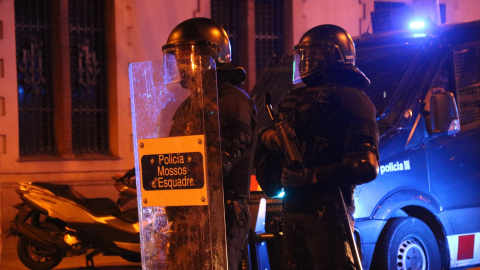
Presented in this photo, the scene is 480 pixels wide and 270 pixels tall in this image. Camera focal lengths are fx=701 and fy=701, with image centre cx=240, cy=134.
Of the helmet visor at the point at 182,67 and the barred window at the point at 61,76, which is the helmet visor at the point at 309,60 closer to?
the helmet visor at the point at 182,67

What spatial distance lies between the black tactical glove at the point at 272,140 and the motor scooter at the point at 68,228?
12.0 ft

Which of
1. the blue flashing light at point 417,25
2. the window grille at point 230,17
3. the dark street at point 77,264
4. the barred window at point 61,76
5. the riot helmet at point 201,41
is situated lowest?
the dark street at point 77,264

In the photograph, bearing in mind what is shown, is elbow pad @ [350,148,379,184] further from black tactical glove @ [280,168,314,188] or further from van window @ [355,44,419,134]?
van window @ [355,44,419,134]

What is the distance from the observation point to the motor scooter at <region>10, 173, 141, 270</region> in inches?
289

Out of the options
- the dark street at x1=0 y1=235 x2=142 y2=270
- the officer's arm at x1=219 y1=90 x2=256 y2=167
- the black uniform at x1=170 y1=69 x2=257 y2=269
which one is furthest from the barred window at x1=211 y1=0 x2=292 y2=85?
the officer's arm at x1=219 y1=90 x2=256 y2=167

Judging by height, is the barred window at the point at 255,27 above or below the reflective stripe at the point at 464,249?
above

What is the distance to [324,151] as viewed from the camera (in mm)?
3834

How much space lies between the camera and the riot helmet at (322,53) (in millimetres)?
4043

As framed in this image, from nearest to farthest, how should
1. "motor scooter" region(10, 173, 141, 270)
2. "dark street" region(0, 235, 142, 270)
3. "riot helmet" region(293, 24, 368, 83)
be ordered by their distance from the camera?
"riot helmet" region(293, 24, 368, 83) < "motor scooter" region(10, 173, 141, 270) < "dark street" region(0, 235, 142, 270)

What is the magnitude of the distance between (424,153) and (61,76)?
7.37 metres

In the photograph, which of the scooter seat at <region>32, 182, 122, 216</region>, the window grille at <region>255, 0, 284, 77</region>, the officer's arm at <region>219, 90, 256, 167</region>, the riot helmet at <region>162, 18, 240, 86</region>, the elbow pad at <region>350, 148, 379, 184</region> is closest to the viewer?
the elbow pad at <region>350, 148, 379, 184</region>

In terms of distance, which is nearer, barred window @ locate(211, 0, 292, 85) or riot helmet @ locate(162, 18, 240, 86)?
riot helmet @ locate(162, 18, 240, 86)

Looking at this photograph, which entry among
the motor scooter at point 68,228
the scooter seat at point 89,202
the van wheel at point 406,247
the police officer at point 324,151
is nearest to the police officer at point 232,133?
the police officer at point 324,151

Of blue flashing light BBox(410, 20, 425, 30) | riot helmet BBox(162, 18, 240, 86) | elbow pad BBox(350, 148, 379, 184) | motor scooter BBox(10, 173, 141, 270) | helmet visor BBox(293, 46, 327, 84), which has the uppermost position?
blue flashing light BBox(410, 20, 425, 30)
